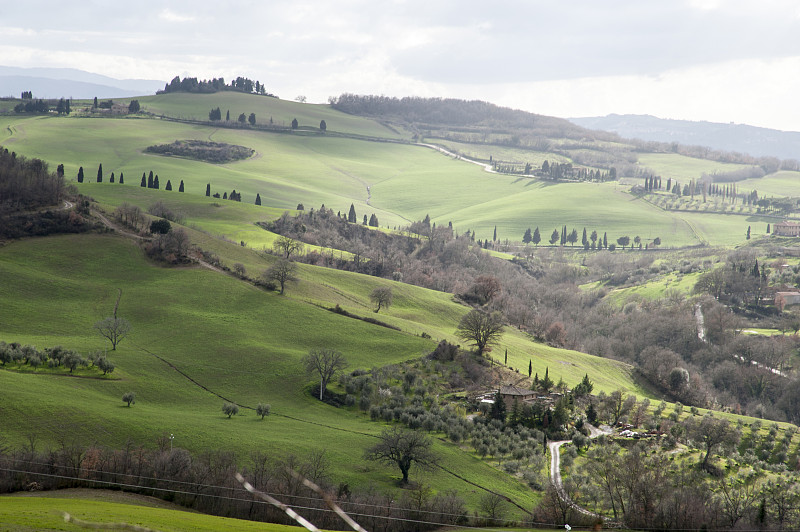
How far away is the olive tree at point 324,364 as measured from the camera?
2995 inches

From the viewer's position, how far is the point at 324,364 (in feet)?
251

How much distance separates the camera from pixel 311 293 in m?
107

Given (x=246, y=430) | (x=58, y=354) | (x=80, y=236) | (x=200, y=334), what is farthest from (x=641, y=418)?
(x=80, y=236)

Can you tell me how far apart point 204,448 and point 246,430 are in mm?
5984

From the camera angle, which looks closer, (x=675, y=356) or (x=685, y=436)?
(x=685, y=436)

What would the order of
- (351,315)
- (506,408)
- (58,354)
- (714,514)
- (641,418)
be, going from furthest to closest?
(351,315), (641,418), (506,408), (58,354), (714,514)

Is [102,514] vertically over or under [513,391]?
over

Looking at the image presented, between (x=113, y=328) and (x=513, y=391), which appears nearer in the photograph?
(x=113, y=328)

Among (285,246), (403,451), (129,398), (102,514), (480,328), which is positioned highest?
(285,246)

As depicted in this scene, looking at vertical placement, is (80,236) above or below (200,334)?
above

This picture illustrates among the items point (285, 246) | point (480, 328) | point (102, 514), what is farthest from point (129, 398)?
point (285, 246)

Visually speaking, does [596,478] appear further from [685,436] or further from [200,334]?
[200,334]

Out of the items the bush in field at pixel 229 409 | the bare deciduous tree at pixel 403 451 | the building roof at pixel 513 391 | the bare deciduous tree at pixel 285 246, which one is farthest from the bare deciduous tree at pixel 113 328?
the bare deciduous tree at pixel 285 246

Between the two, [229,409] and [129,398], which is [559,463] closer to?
[229,409]
